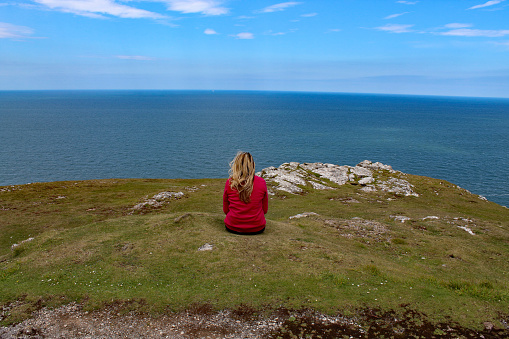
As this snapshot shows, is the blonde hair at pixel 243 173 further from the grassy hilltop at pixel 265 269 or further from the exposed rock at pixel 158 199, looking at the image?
the exposed rock at pixel 158 199

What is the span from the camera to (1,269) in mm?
15570

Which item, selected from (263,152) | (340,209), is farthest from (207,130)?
(340,209)

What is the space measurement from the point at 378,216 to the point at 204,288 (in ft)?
95.4

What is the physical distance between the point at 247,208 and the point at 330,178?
169ft

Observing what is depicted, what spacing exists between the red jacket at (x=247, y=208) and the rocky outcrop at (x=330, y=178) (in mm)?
35116

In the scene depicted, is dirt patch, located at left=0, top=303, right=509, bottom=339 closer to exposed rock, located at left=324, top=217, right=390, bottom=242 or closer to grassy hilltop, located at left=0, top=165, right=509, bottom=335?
grassy hilltop, located at left=0, top=165, right=509, bottom=335

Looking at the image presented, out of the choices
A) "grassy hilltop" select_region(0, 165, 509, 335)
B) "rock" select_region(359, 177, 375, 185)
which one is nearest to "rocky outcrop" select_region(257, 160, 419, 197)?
"rock" select_region(359, 177, 375, 185)

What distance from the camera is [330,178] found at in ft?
215

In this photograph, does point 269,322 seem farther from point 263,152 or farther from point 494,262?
point 263,152

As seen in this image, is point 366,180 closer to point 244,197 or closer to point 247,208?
point 247,208

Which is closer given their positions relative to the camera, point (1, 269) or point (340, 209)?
point (1, 269)

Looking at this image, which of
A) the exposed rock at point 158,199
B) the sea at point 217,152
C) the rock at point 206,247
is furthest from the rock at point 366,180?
the rock at point 206,247

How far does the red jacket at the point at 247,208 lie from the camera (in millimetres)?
16350

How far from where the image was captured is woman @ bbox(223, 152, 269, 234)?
15586 millimetres
